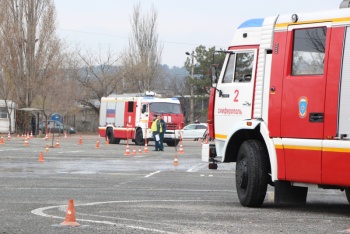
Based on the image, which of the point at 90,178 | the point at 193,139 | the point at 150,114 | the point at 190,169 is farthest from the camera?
the point at 193,139

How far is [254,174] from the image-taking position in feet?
44.6

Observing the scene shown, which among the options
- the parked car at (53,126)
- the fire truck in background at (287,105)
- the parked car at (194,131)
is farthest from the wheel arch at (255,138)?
the parked car at (53,126)

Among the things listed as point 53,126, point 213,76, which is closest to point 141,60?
point 53,126

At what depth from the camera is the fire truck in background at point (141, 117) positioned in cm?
4738

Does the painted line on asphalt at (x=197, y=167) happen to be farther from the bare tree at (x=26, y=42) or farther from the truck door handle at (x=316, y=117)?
the bare tree at (x=26, y=42)

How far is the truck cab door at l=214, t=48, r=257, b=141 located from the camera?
14.1 meters

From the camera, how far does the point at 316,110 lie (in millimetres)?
12422

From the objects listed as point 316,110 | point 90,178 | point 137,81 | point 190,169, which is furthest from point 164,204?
point 137,81

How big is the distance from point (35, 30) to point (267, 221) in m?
59.7

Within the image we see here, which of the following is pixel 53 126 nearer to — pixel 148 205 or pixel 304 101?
pixel 148 205

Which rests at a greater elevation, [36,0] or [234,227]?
[36,0]

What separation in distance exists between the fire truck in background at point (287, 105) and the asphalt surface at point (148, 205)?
562 millimetres

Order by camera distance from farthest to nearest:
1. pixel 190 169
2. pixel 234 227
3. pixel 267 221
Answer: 1. pixel 190 169
2. pixel 267 221
3. pixel 234 227

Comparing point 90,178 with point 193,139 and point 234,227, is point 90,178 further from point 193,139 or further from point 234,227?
point 193,139
